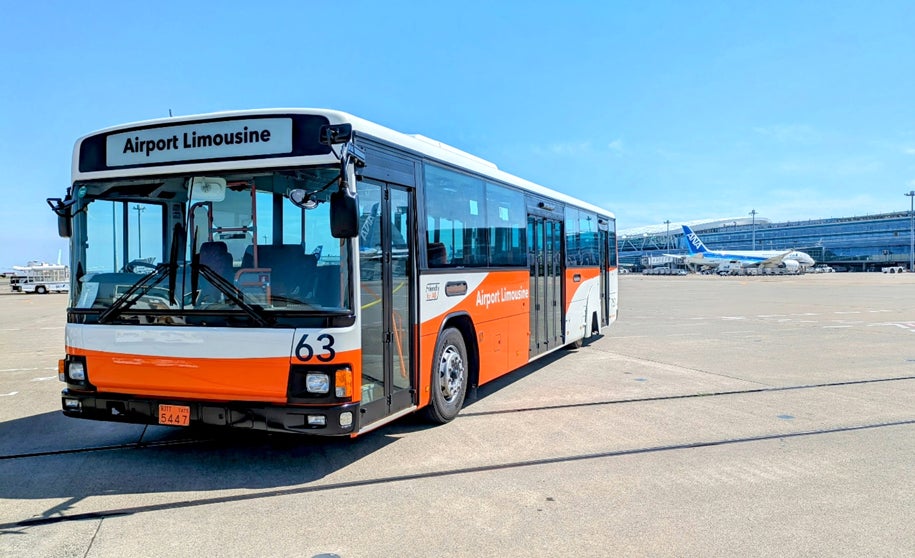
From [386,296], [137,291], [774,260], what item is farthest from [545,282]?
[774,260]

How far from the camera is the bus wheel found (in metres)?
6.79

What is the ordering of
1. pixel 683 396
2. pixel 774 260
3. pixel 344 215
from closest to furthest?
1. pixel 344 215
2. pixel 683 396
3. pixel 774 260

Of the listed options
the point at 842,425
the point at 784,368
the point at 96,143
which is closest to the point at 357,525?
the point at 96,143

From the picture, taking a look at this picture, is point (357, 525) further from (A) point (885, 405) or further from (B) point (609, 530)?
(A) point (885, 405)

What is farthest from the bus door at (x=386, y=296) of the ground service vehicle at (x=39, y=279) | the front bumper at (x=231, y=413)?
the ground service vehicle at (x=39, y=279)

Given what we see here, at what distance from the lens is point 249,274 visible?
5.23 metres

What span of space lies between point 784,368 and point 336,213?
357 inches

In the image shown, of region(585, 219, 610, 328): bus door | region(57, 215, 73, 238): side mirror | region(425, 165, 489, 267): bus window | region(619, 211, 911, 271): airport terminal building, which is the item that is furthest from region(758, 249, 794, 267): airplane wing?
region(57, 215, 73, 238): side mirror

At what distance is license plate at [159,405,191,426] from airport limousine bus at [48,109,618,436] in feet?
0.08

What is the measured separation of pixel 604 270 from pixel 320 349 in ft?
34.8

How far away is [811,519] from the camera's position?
443 cm

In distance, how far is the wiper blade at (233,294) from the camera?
Result: 5.05 metres

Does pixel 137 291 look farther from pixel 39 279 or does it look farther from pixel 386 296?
pixel 39 279

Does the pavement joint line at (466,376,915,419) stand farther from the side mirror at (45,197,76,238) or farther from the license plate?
the side mirror at (45,197,76,238)
